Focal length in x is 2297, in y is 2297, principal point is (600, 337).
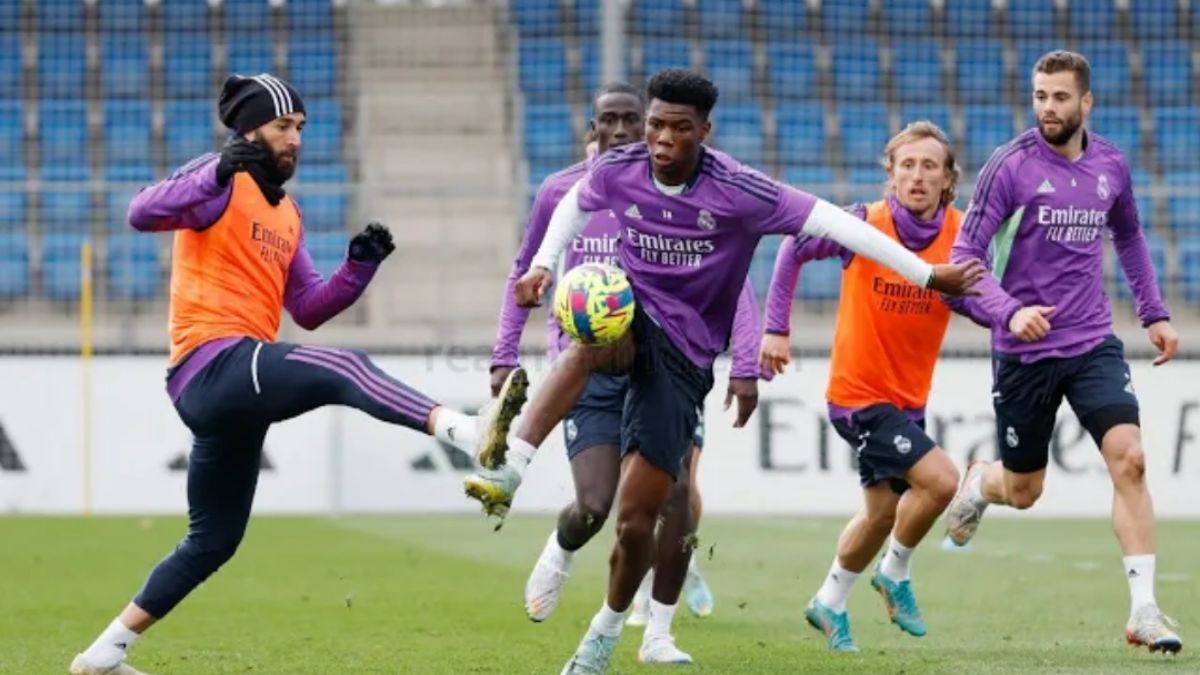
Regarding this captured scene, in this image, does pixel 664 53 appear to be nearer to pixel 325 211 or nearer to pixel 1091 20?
pixel 325 211

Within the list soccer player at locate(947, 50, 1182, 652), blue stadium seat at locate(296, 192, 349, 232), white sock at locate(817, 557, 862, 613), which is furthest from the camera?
blue stadium seat at locate(296, 192, 349, 232)

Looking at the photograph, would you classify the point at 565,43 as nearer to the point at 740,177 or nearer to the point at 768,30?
the point at 768,30

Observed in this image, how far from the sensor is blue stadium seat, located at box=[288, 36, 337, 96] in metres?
24.0

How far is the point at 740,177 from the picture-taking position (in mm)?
8016

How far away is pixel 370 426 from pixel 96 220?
3541 millimetres

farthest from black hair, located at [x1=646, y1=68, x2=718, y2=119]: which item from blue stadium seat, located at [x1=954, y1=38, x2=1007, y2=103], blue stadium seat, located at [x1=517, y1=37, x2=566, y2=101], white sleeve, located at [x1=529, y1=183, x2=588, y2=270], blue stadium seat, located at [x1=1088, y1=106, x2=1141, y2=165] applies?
blue stadium seat, located at [x1=1088, y1=106, x2=1141, y2=165]

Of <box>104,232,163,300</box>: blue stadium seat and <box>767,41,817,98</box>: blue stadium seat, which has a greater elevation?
<box>767,41,817,98</box>: blue stadium seat

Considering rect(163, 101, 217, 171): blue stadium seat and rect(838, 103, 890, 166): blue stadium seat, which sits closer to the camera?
rect(163, 101, 217, 171): blue stadium seat

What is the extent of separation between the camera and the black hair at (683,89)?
787cm

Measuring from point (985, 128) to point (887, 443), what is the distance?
1413 cm

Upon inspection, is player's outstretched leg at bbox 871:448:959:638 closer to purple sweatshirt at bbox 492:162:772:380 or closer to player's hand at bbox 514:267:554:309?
purple sweatshirt at bbox 492:162:772:380

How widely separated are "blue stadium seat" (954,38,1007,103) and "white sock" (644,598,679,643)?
619 inches

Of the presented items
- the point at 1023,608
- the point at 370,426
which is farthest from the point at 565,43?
the point at 1023,608

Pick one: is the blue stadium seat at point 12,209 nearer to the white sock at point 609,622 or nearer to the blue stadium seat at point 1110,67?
the blue stadium seat at point 1110,67
